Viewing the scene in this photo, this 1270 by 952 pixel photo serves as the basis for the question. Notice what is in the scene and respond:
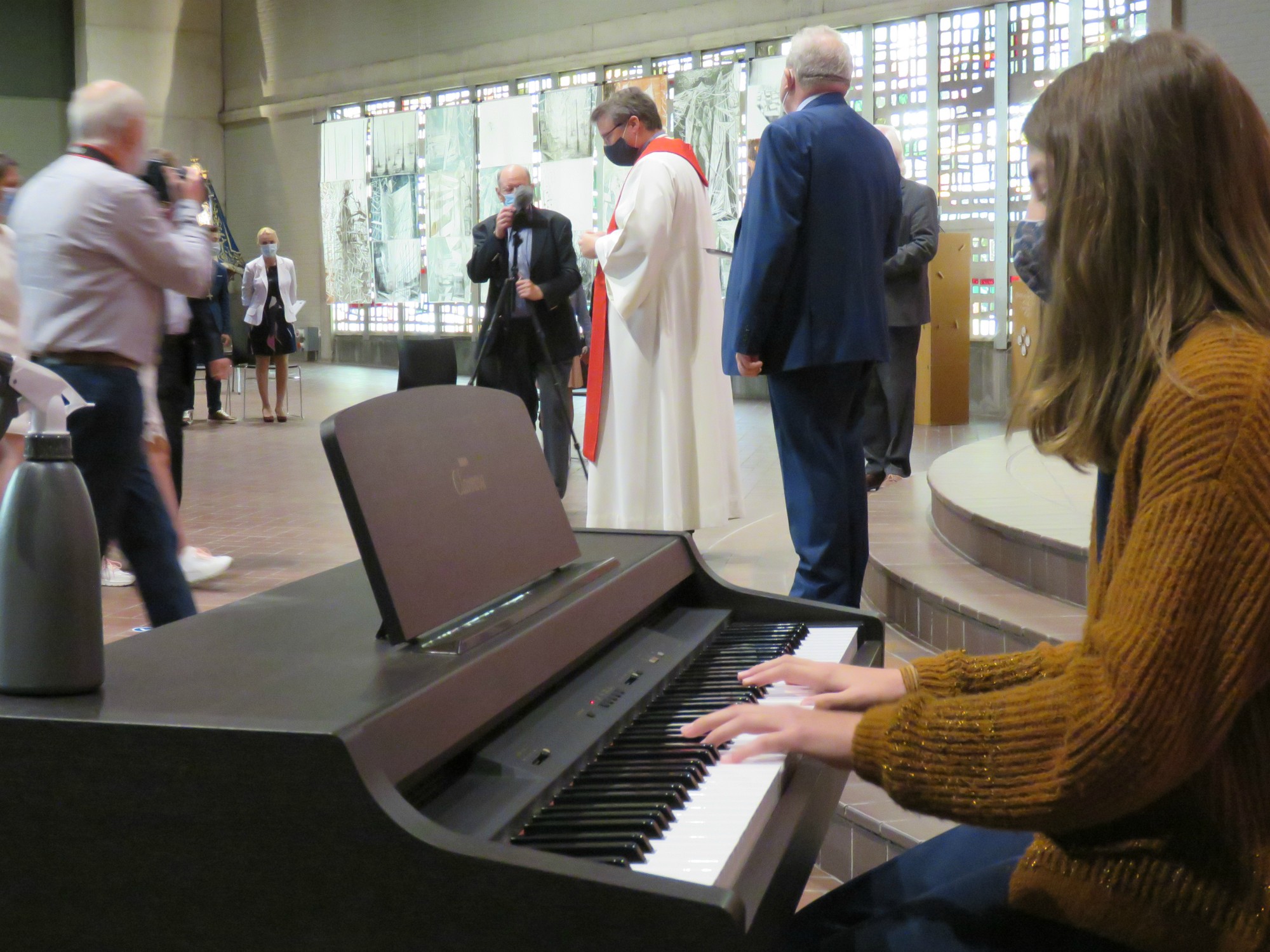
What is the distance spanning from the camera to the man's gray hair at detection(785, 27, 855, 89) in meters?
3.92

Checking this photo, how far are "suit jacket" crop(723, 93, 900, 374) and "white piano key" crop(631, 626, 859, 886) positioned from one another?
98.9 inches

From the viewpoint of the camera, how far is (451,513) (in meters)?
1.43

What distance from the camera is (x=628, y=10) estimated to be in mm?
14820

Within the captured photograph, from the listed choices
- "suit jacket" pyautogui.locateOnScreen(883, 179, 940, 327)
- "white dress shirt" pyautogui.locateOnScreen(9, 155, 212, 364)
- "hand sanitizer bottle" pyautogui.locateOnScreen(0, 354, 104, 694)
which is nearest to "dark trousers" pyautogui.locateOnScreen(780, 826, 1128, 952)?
"hand sanitizer bottle" pyautogui.locateOnScreen(0, 354, 104, 694)

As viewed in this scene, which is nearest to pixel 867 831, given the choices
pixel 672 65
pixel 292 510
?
pixel 292 510

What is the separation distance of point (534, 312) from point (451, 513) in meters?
4.96

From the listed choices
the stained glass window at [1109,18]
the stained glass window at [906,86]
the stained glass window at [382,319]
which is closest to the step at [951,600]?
the stained glass window at [1109,18]

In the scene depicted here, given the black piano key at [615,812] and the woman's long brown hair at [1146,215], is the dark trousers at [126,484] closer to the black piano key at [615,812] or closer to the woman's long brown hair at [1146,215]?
the black piano key at [615,812]

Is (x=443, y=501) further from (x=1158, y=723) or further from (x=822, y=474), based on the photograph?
(x=822, y=474)

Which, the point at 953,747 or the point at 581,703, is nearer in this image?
the point at 953,747

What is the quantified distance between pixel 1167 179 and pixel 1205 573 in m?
0.37

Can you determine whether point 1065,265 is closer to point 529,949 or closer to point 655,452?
point 529,949

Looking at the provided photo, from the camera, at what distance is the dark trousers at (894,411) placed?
21.8 ft

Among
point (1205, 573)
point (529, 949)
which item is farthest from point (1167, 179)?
point (529, 949)
